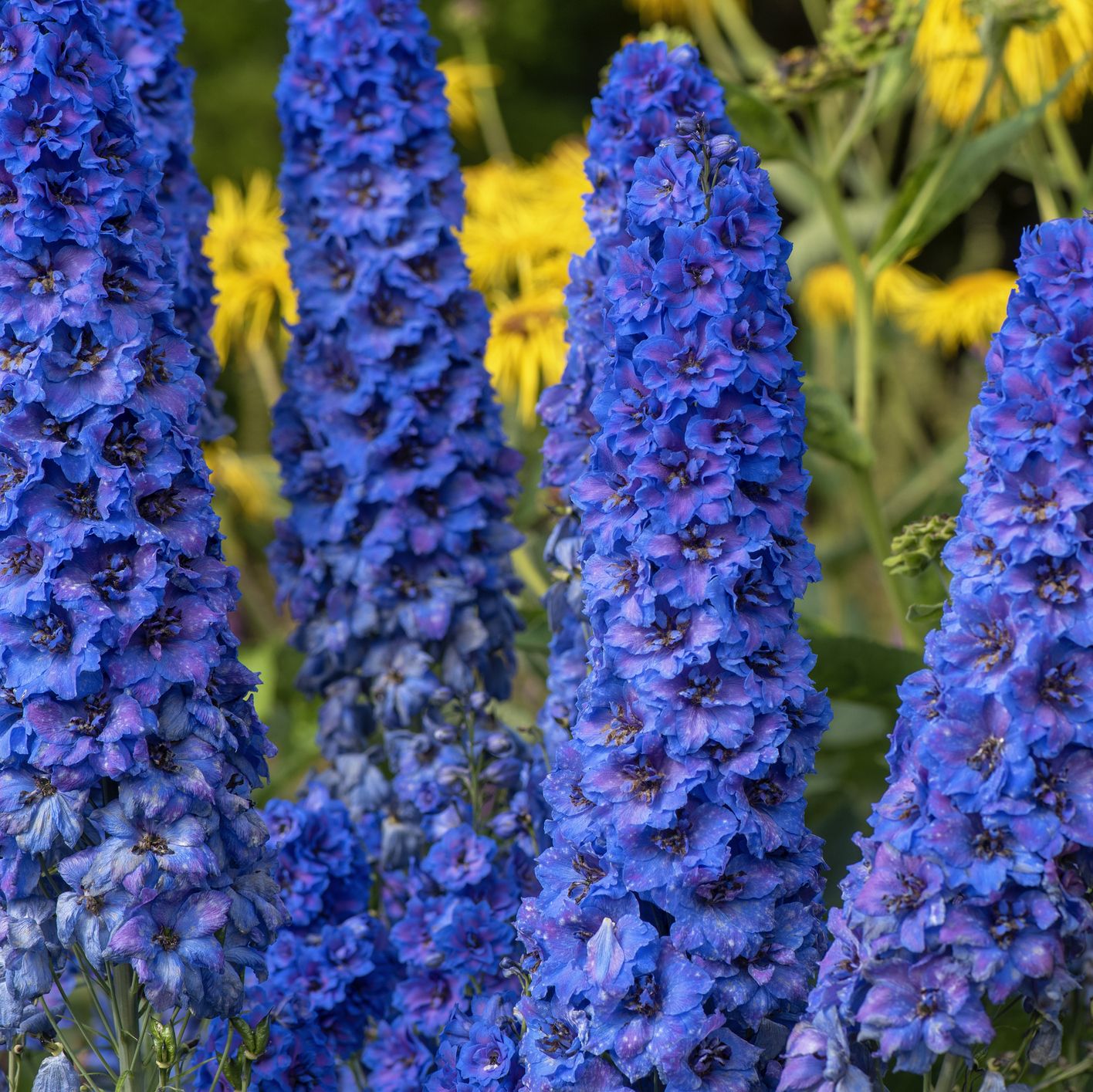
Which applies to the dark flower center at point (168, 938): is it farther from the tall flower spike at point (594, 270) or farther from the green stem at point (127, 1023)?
the tall flower spike at point (594, 270)

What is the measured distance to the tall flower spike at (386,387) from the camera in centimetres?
242

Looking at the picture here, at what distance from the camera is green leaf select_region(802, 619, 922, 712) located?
2.68 m

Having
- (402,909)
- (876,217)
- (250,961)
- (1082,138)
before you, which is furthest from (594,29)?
(250,961)

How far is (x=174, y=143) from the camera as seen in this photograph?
8.14 feet

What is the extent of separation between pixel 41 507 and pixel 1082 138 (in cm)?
588

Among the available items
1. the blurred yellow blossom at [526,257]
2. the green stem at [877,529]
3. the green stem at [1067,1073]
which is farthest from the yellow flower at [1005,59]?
the green stem at [1067,1073]

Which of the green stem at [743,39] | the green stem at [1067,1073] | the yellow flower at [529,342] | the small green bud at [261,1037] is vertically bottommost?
the green stem at [1067,1073]

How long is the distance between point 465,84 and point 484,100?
26 centimetres

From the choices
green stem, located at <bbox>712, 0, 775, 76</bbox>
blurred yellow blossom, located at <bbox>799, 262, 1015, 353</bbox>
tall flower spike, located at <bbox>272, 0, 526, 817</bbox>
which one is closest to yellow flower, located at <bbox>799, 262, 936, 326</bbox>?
blurred yellow blossom, located at <bbox>799, 262, 1015, 353</bbox>

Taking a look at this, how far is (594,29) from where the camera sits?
738 cm

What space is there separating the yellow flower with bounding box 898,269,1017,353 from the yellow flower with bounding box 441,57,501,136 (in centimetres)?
147

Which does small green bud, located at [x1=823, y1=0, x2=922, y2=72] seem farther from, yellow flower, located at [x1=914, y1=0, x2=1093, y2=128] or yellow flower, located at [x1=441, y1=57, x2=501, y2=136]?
yellow flower, located at [x1=441, y1=57, x2=501, y2=136]

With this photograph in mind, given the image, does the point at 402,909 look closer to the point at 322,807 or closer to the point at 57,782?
the point at 322,807

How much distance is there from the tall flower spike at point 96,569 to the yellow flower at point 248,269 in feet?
6.76
